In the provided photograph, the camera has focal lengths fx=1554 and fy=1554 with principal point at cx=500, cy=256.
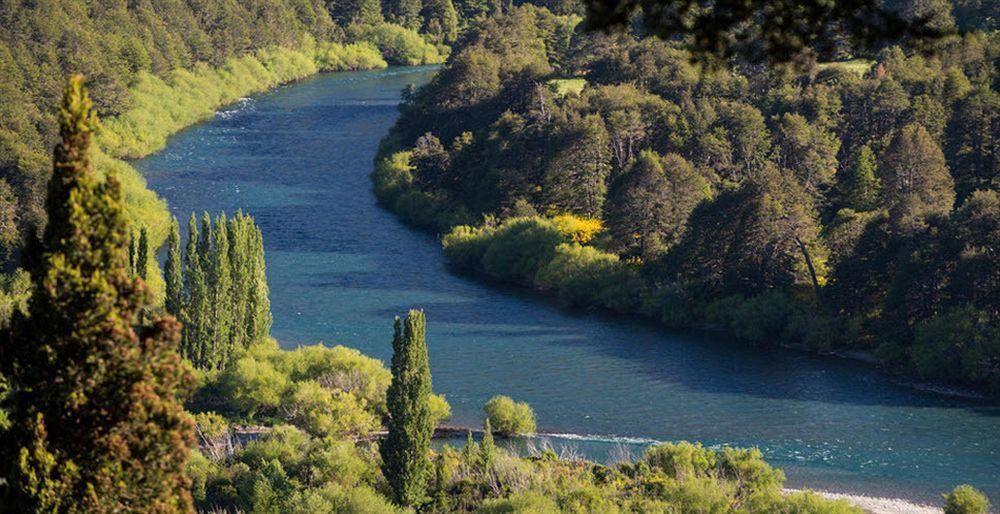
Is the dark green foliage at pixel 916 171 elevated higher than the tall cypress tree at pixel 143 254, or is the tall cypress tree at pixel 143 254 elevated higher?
the dark green foliage at pixel 916 171

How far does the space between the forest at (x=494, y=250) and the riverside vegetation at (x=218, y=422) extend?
5 cm

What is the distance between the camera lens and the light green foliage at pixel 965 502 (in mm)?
47844

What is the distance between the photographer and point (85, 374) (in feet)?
63.2

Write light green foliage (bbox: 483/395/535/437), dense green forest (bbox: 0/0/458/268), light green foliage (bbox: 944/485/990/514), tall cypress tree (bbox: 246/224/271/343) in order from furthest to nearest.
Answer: dense green forest (bbox: 0/0/458/268) < tall cypress tree (bbox: 246/224/271/343) < light green foliage (bbox: 483/395/535/437) < light green foliage (bbox: 944/485/990/514)

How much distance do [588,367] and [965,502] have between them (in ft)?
75.5

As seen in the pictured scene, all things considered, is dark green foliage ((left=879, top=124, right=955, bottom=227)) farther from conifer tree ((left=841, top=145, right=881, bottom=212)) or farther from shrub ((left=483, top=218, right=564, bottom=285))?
shrub ((left=483, top=218, right=564, bottom=285))

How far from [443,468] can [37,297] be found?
1244 inches

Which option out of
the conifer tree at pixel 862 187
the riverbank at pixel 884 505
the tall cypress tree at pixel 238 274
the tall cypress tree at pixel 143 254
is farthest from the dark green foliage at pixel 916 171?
the tall cypress tree at pixel 143 254

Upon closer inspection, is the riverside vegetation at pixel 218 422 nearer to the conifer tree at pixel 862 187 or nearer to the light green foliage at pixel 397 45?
the conifer tree at pixel 862 187

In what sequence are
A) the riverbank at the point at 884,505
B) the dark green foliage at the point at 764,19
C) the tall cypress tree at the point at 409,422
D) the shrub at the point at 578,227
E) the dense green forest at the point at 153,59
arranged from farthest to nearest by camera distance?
the dense green forest at the point at 153,59
the shrub at the point at 578,227
the riverbank at the point at 884,505
the tall cypress tree at the point at 409,422
the dark green foliage at the point at 764,19

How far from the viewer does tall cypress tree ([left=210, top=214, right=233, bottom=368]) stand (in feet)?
211

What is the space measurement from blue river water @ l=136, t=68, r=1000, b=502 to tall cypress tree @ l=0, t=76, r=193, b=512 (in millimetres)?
37620

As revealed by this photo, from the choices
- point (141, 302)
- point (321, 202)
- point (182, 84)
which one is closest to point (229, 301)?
point (321, 202)

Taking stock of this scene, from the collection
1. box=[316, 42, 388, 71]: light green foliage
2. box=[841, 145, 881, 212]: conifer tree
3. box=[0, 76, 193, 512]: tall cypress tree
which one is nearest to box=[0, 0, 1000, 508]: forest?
box=[0, 76, 193, 512]: tall cypress tree
